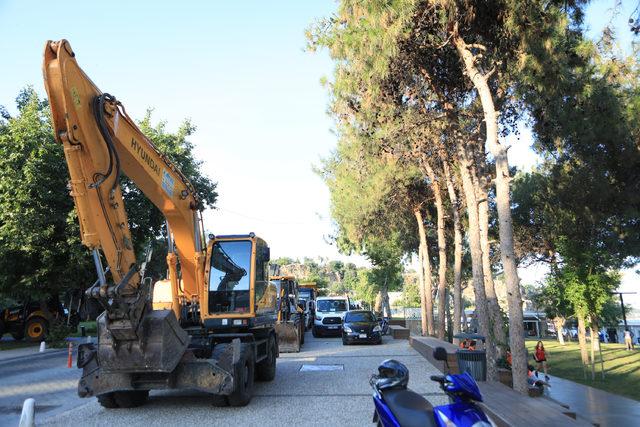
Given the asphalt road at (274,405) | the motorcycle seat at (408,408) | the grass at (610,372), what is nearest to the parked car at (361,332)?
the asphalt road at (274,405)

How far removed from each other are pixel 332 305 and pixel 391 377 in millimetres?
24046

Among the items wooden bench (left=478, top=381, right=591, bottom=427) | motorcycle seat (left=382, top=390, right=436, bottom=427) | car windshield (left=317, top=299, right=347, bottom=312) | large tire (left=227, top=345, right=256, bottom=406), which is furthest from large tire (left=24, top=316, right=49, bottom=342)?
motorcycle seat (left=382, top=390, right=436, bottom=427)

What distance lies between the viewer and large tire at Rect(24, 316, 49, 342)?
964 inches

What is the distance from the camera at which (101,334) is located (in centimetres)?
780

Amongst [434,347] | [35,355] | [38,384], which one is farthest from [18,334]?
[434,347]

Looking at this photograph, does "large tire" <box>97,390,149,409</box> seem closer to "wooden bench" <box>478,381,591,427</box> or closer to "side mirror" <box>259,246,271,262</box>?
"side mirror" <box>259,246,271,262</box>

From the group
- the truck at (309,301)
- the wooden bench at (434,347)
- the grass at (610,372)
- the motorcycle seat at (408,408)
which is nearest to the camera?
the motorcycle seat at (408,408)

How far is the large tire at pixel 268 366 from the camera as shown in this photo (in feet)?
36.5

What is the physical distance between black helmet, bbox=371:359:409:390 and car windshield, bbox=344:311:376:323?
696 inches

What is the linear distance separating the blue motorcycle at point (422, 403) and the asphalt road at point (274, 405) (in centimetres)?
307

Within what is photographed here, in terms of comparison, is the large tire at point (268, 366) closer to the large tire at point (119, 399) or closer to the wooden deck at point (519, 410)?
the large tire at point (119, 399)

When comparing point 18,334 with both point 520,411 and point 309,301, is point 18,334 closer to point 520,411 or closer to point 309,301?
point 309,301

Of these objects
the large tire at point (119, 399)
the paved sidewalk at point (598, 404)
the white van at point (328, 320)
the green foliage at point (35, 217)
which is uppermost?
the green foliage at point (35, 217)

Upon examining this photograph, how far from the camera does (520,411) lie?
7316 mm
